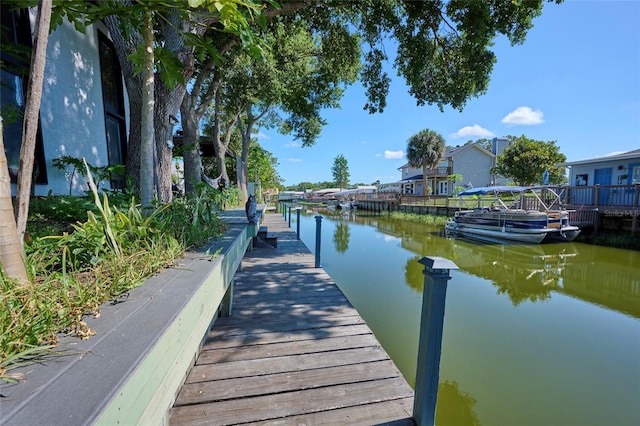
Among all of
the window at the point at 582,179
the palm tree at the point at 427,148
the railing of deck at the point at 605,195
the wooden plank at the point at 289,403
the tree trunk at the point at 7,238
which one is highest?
the palm tree at the point at 427,148

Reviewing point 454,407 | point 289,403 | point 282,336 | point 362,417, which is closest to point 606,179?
point 454,407

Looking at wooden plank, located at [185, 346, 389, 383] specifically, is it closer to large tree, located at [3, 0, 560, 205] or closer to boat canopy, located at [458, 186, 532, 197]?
large tree, located at [3, 0, 560, 205]

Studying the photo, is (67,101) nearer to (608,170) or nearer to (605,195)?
(605,195)

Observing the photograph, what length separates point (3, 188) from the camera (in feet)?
4.53

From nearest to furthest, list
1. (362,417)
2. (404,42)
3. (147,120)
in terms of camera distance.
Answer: (362,417) < (147,120) < (404,42)

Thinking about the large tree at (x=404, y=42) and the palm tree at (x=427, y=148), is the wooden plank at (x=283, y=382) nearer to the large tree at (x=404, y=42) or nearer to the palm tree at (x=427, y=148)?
the large tree at (x=404, y=42)

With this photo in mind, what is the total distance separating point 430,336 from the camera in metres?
1.81

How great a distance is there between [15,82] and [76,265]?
4.30m

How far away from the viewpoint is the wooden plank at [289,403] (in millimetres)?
1955

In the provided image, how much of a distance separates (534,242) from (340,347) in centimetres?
1214

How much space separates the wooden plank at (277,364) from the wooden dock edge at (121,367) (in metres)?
0.95

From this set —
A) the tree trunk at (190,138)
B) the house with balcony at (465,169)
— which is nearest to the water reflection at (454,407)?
the tree trunk at (190,138)

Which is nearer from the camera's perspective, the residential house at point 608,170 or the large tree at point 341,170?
the residential house at point 608,170

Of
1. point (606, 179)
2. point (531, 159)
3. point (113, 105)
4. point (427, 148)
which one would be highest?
point (427, 148)
